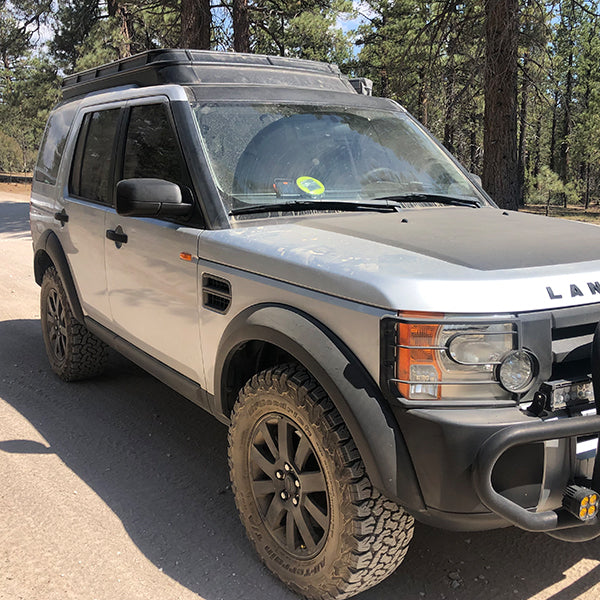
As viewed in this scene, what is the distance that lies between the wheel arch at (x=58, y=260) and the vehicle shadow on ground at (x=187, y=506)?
72cm

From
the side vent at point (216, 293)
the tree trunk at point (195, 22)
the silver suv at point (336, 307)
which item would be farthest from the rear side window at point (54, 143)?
the tree trunk at point (195, 22)

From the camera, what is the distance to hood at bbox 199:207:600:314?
7.17 ft

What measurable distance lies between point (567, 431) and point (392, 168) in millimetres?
1970

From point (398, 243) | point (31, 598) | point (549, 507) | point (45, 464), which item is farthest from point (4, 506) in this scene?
point (549, 507)

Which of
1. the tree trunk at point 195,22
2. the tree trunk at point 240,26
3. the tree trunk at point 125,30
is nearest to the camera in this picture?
the tree trunk at point 195,22

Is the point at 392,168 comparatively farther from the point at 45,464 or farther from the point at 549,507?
the point at 45,464

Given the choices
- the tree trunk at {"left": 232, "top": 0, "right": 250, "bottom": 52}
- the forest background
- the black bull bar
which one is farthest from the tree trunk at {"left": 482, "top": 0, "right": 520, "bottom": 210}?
the black bull bar

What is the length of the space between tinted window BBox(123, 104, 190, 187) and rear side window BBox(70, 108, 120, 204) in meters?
0.29

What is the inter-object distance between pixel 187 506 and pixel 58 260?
2282 mm

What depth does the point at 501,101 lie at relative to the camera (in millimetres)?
10016

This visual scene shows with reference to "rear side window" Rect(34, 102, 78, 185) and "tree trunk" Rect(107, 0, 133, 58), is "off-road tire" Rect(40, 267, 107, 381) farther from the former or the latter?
"tree trunk" Rect(107, 0, 133, 58)

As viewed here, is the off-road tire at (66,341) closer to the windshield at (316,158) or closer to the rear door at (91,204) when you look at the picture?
the rear door at (91,204)

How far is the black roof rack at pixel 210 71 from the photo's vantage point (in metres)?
3.63

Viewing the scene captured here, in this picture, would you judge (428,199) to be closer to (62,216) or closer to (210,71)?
(210,71)
